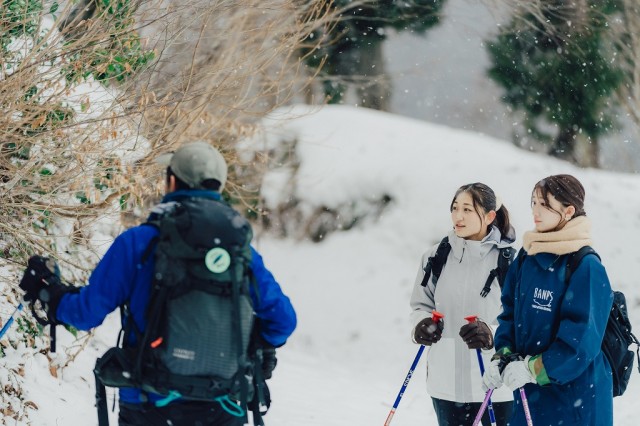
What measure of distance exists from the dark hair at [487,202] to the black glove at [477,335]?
0.67m

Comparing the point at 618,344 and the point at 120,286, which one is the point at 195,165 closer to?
the point at 120,286

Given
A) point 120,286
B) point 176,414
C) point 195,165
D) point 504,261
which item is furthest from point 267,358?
point 504,261

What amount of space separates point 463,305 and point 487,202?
0.61 metres

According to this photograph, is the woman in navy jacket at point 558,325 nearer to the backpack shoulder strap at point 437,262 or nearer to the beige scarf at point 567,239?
the beige scarf at point 567,239

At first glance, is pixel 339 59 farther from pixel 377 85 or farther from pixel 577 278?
pixel 577 278

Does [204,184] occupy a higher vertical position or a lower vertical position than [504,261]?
higher

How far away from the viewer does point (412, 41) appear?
17781 millimetres

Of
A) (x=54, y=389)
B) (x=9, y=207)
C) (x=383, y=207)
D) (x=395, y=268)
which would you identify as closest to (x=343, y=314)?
(x=395, y=268)

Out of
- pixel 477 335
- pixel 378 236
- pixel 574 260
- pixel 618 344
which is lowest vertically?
pixel 378 236

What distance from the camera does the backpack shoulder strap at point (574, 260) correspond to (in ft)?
11.8

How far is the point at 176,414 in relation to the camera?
301cm

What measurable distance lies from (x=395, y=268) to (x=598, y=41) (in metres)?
6.75

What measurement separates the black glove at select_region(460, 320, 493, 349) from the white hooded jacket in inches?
10.9

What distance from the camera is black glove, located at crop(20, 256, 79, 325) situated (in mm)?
3066
